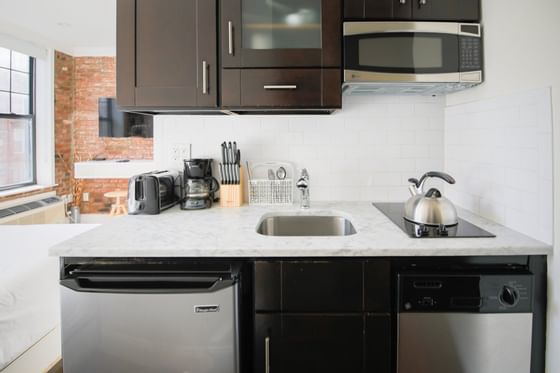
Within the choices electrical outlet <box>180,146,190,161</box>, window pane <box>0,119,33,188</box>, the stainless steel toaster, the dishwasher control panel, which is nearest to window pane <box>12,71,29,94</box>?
window pane <box>0,119,33,188</box>

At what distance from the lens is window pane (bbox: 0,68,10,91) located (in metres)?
4.31

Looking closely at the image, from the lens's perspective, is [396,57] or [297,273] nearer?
[297,273]

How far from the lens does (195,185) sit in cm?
189

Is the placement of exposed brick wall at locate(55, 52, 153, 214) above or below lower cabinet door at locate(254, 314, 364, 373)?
above

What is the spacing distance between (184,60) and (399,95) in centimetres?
123

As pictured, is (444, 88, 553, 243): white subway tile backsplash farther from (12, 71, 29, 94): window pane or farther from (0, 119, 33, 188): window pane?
(12, 71, 29, 94): window pane

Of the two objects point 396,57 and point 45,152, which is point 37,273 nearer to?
point 396,57

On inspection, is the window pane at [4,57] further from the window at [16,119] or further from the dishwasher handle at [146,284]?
the dishwasher handle at [146,284]

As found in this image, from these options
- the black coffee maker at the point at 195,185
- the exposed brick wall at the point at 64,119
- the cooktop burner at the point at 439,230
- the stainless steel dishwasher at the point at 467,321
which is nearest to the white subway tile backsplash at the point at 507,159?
the cooktop burner at the point at 439,230

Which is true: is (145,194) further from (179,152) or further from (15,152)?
(15,152)

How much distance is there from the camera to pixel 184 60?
5.44 ft

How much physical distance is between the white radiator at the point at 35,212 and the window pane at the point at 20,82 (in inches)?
59.9

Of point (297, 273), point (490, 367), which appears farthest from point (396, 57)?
point (490, 367)

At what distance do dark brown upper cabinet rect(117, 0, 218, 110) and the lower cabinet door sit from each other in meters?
1.06
